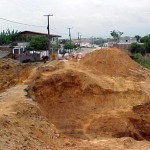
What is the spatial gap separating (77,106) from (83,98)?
0.79 m

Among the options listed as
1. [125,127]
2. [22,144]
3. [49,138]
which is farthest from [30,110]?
[125,127]

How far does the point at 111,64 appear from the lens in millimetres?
25781

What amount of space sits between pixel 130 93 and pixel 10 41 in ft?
161

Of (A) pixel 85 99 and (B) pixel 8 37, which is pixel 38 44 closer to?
(B) pixel 8 37

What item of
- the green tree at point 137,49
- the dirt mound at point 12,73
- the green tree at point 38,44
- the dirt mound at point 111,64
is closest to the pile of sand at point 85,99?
the dirt mound at point 12,73

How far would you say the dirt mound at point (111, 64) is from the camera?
25.2 meters

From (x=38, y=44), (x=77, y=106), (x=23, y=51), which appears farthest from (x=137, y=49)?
(x=77, y=106)

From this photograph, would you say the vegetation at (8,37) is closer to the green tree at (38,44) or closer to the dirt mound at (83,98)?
the green tree at (38,44)

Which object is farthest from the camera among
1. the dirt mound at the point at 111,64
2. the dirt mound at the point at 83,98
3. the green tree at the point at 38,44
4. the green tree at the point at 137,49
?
the green tree at the point at 137,49

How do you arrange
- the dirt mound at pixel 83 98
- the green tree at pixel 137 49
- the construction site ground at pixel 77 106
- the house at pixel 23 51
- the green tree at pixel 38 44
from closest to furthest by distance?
the construction site ground at pixel 77 106
the dirt mound at pixel 83 98
the house at pixel 23 51
the green tree at pixel 38 44
the green tree at pixel 137 49

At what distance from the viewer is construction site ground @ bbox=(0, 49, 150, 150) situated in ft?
43.3

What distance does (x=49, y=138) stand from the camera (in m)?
12.9

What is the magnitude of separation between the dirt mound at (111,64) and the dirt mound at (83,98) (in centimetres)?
303

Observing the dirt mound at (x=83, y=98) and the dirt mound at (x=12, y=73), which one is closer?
the dirt mound at (x=83, y=98)
